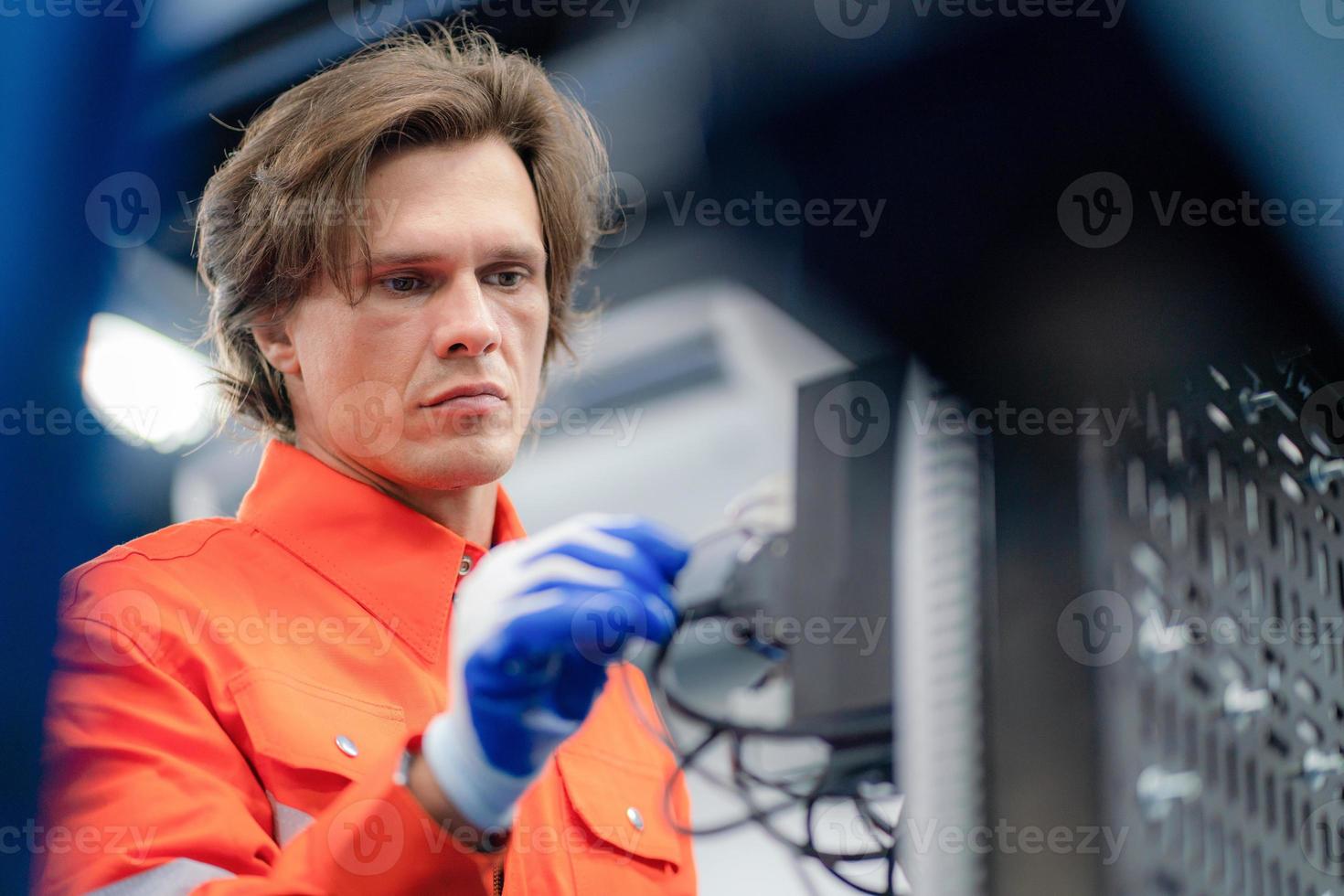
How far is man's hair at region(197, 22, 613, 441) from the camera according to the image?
4.47 ft

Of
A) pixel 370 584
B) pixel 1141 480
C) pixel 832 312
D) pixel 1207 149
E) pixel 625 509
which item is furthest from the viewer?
pixel 625 509

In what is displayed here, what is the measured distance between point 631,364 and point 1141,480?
1199 millimetres

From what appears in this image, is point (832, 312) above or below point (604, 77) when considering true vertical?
below

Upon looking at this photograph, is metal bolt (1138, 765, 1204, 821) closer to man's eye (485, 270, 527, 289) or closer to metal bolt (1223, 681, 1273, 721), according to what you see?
metal bolt (1223, 681, 1273, 721)

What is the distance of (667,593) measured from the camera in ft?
3.03

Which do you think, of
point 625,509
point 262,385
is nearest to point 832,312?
point 625,509

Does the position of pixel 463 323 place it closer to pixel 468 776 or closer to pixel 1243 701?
pixel 468 776

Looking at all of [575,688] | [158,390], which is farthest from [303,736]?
[158,390]

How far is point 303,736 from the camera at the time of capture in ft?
3.65

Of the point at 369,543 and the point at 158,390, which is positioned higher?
the point at 158,390

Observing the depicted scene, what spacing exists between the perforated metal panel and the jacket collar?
0.69 m

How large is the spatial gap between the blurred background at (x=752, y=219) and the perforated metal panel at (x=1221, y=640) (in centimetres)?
5

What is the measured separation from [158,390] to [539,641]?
4.61 feet

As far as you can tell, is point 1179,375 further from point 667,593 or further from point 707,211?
point 707,211
